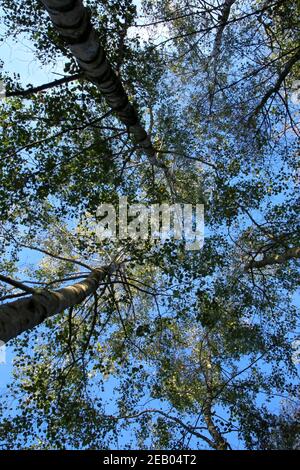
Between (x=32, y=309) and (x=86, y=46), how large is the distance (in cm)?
327

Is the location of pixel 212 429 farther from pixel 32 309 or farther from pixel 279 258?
pixel 32 309

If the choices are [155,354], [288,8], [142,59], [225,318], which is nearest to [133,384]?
[155,354]

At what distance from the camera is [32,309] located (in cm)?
398

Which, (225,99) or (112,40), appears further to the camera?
(225,99)

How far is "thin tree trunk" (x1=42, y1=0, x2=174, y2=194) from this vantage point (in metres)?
3.68

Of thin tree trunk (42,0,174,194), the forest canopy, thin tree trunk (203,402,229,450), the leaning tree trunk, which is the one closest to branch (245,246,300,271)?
the forest canopy

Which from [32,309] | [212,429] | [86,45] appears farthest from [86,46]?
[212,429]

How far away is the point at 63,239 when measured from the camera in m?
11.9

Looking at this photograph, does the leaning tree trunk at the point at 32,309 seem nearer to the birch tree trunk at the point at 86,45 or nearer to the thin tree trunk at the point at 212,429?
the birch tree trunk at the point at 86,45

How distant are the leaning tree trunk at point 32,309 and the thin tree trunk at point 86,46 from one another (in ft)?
10.2

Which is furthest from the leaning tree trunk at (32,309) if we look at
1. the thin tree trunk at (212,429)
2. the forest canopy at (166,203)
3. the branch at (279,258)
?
the branch at (279,258)

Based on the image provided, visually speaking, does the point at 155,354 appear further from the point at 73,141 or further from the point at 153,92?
the point at 153,92

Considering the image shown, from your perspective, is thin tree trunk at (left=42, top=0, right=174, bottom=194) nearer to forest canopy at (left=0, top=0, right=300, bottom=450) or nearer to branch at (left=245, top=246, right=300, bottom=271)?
forest canopy at (left=0, top=0, right=300, bottom=450)
